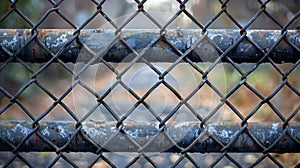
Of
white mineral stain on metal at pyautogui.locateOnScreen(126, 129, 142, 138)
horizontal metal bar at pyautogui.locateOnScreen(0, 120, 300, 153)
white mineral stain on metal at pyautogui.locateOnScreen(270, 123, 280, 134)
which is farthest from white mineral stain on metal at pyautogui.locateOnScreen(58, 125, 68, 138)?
white mineral stain on metal at pyautogui.locateOnScreen(270, 123, 280, 134)

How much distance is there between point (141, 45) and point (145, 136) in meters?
0.27

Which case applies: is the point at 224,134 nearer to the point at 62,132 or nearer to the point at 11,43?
the point at 62,132

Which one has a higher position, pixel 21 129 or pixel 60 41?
pixel 60 41

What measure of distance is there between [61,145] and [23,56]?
11.4 inches

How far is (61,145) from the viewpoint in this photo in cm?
129

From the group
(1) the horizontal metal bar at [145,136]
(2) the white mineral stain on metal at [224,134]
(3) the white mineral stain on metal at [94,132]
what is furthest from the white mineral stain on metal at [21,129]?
(2) the white mineral stain on metal at [224,134]

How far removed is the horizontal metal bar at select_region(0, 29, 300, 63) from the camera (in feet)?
4.18

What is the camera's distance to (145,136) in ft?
4.24

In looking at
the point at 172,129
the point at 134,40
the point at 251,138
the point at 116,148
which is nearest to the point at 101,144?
the point at 116,148

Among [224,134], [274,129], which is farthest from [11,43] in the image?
[274,129]

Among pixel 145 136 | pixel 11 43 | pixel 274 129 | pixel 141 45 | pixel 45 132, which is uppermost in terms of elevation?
pixel 11 43

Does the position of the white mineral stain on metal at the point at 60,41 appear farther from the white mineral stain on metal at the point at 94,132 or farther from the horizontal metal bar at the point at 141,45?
the white mineral stain on metal at the point at 94,132

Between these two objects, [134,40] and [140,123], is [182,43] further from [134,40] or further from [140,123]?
[140,123]

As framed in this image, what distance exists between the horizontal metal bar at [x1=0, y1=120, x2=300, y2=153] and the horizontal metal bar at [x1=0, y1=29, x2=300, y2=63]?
20 centimetres
